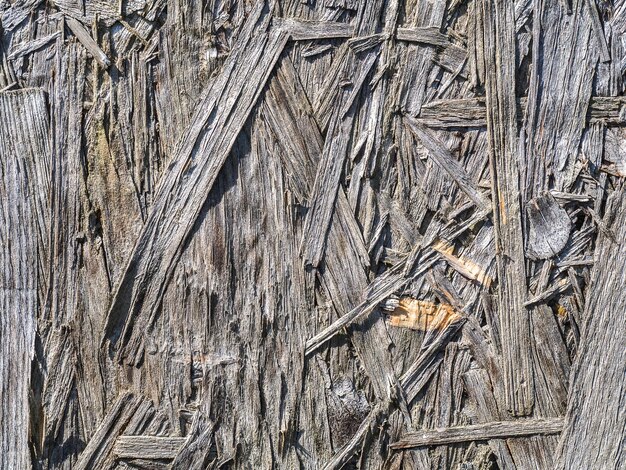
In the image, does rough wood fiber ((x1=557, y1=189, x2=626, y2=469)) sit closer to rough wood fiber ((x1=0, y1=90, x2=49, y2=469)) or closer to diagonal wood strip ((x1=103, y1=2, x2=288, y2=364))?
diagonal wood strip ((x1=103, y1=2, x2=288, y2=364))

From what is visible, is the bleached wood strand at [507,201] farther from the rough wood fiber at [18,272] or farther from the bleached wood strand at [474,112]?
the rough wood fiber at [18,272]

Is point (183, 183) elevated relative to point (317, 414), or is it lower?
elevated

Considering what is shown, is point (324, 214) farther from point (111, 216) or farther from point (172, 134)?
point (111, 216)

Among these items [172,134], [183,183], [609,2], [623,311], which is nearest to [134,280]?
[183,183]

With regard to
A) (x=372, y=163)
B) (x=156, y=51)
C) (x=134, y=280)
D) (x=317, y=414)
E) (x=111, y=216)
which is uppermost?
(x=156, y=51)

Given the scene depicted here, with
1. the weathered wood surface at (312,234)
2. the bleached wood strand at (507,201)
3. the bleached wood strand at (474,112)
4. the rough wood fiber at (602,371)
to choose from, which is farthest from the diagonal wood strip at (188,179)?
the rough wood fiber at (602,371)

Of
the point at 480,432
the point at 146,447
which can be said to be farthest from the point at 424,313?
the point at 146,447

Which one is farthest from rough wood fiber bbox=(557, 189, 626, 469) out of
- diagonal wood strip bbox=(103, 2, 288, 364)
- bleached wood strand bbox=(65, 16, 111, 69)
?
bleached wood strand bbox=(65, 16, 111, 69)
